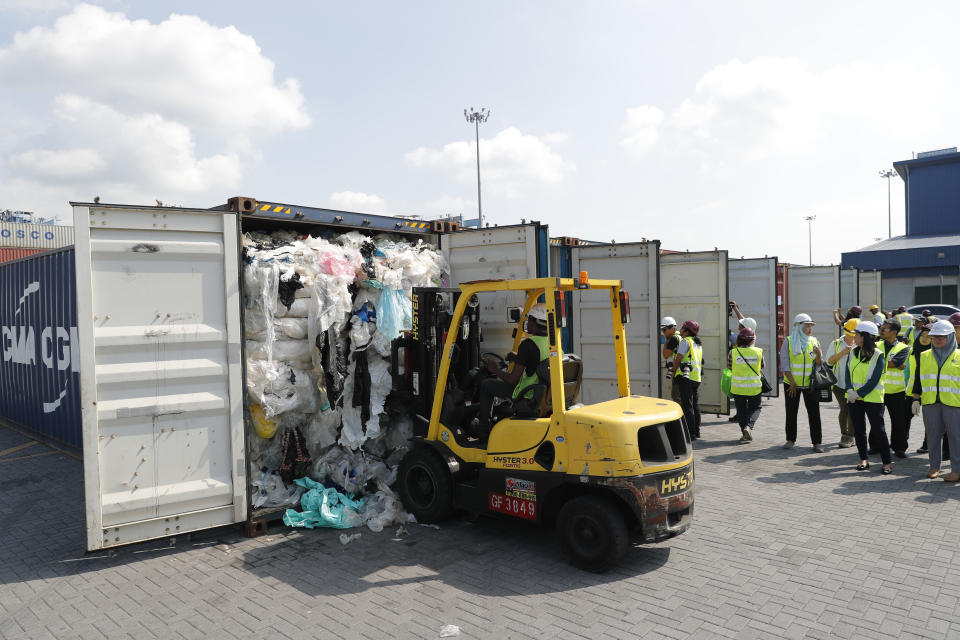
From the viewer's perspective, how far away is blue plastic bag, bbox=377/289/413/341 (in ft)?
20.2

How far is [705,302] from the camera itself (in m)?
9.71

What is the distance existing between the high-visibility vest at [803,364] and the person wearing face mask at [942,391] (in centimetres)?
133

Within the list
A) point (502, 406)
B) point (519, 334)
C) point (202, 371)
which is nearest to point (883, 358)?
point (519, 334)

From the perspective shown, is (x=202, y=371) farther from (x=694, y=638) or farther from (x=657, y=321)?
(x=657, y=321)

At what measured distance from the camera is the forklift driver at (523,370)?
5.11 m

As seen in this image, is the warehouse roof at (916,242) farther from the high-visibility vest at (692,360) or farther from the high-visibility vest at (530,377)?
the high-visibility vest at (530,377)

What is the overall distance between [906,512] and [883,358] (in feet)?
6.23

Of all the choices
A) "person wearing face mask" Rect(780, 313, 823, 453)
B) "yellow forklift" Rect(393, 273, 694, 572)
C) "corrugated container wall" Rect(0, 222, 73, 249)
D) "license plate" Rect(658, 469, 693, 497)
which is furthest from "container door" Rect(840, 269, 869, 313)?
"corrugated container wall" Rect(0, 222, 73, 249)

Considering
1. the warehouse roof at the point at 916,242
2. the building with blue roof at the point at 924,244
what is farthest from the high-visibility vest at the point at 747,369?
the warehouse roof at the point at 916,242

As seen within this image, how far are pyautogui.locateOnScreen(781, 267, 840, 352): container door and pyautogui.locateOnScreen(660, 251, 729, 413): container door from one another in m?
5.24

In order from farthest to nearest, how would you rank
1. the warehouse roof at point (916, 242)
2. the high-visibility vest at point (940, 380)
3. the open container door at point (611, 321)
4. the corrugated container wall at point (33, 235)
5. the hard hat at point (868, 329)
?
the warehouse roof at point (916, 242) → the corrugated container wall at point (33, 235) → the open container door at point (611, 321) → the hard hat at point (868, 329) → the high-visibility vest at point (940, 380)

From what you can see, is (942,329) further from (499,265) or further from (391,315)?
(391,315)

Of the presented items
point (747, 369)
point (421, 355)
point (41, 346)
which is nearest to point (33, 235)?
point (41, 346)

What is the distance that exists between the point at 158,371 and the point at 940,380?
774 centimetres
